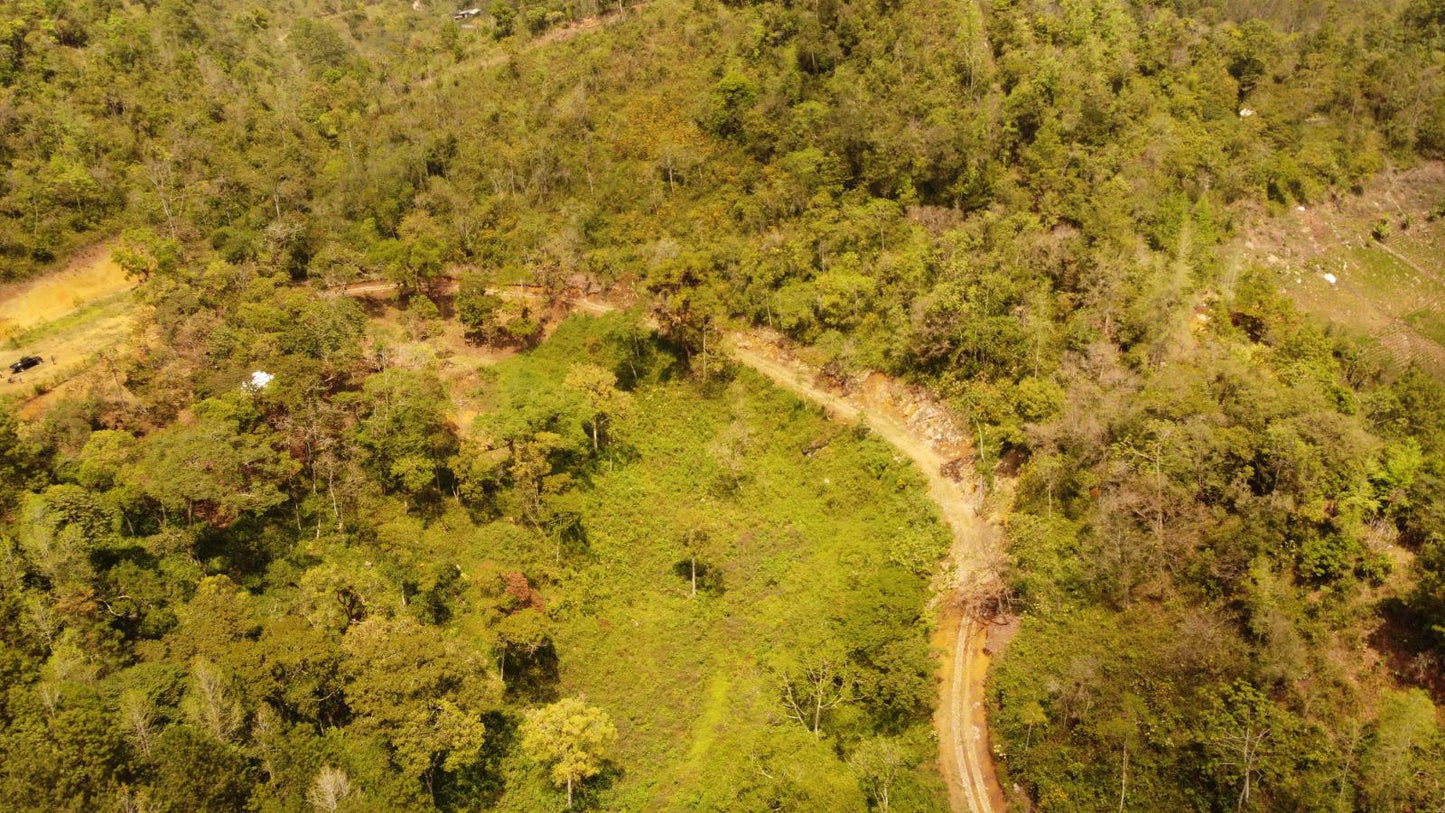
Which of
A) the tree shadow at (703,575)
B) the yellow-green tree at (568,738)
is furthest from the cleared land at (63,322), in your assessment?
the tree shadow at (703,575)

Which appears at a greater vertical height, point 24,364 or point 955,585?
point 24,364

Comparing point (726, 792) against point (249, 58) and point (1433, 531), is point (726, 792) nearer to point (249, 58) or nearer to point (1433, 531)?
point (1433, 531)

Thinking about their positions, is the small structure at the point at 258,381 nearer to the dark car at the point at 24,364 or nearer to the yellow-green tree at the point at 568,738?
the dark car at the point at 24,364

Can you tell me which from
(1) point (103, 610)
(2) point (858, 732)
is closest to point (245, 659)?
(1) point (103, 610)

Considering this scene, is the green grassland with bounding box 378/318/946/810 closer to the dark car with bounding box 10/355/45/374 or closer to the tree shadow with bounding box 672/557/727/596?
the tree shadow with bounding box 672/557/727/596

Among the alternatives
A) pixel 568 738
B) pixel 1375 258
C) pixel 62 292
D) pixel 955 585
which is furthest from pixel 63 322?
pixel 1375 258

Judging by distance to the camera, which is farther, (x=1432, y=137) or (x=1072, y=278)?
(x=1432, y=137)

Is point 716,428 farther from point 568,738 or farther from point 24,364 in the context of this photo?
point 24,364
